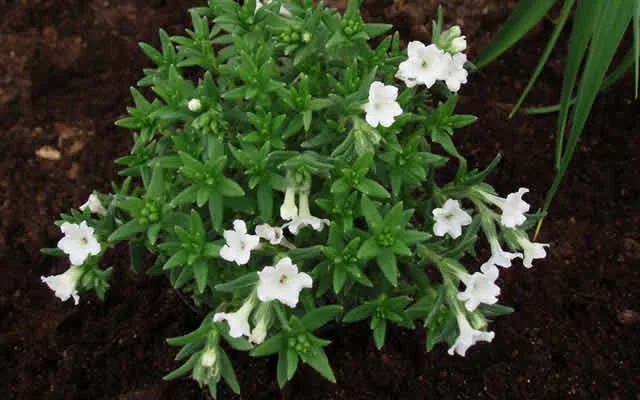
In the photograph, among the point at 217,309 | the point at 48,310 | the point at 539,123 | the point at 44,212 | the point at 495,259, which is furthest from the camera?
the point at 539,123

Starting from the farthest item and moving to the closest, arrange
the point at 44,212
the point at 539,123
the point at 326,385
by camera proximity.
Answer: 1. the point at 539,123
2. the point at 44,212
3. the point at 326,385

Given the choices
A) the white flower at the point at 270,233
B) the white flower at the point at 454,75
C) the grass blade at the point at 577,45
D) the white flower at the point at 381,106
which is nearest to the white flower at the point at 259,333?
the white flower at the point at 270,233

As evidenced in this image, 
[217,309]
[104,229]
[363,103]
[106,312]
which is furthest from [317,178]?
[106,312]

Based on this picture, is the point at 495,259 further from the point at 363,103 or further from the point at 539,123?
the point at 539,123

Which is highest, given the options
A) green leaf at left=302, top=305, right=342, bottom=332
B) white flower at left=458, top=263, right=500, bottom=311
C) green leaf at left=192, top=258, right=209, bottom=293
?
white flower at left=458, top=263, right=500, bottom=311

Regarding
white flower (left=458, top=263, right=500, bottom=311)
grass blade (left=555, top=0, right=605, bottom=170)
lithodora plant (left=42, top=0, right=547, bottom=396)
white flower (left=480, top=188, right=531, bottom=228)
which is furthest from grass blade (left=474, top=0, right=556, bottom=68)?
white flower (left=458, top=263, right=500, bottom=311)

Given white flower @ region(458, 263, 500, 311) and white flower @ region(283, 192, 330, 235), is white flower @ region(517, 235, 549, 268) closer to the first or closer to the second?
white flower @ region(458, 263, 500, 311)
